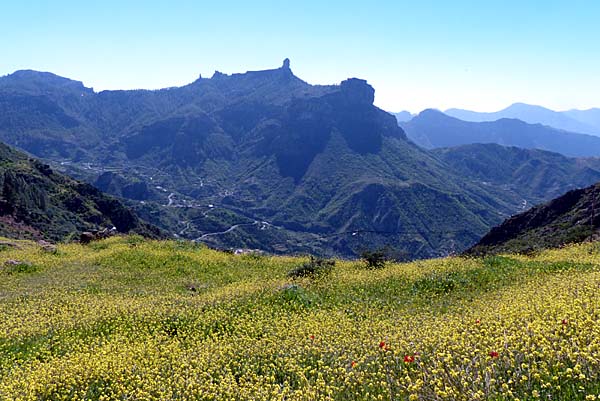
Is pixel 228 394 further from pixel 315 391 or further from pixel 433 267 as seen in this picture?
pixel 433 267

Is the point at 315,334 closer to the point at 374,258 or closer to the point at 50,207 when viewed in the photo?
the point at 374,258

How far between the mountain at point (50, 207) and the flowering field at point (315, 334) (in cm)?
4248

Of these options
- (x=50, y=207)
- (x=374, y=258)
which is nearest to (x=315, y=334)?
(x=374, y=258)

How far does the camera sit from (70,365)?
11.5 m

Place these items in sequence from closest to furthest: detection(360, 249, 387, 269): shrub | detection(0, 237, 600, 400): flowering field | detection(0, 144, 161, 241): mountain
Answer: detection(0, 237, 600, 400): flowering field → detection(360, 249, 387, 269): shrub → detection(0, 144, 161, 241): mountain

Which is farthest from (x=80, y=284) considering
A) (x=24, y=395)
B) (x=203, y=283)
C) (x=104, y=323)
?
(x=24, y=395)

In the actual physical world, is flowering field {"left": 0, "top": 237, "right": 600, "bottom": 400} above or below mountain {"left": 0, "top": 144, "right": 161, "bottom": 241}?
above

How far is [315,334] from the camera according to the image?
42.5 feet

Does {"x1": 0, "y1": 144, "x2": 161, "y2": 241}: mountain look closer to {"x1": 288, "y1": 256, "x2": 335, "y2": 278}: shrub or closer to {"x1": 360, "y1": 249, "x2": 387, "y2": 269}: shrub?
{"x1": 288, "y1": 256, "x2": 335, "y2": 278}: shrub

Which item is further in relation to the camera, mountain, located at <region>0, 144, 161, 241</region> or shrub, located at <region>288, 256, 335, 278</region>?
mountain, located at <region>0, 144, 161, 241</region>

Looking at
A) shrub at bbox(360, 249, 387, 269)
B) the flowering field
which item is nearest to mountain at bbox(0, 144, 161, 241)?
the flowering field

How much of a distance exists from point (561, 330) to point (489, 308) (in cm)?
410

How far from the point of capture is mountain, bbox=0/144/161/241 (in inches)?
2520

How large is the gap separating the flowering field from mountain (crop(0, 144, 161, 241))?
139ft
